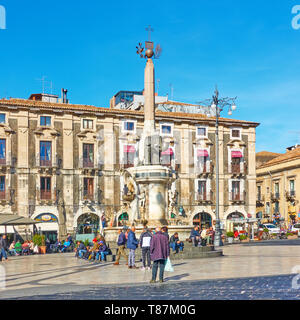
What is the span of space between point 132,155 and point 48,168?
303 inches

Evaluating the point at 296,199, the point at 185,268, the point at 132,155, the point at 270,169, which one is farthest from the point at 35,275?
the point at 270,169

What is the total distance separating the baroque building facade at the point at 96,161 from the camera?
1827 inches

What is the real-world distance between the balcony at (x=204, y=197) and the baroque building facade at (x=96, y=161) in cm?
9

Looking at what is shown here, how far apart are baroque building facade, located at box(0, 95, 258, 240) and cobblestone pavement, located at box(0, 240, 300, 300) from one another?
27.0 m

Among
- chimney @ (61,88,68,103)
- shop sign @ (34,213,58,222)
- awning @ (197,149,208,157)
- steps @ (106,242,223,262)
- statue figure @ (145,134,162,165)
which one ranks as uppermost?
chimney @ (61,88,68,103)

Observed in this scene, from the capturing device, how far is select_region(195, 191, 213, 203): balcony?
52.1 metres

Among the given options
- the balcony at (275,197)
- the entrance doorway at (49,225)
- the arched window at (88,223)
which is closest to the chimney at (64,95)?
the arched window at (88,223)

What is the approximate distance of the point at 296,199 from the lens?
5847 centimetres

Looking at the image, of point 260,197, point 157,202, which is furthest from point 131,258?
point 260,197

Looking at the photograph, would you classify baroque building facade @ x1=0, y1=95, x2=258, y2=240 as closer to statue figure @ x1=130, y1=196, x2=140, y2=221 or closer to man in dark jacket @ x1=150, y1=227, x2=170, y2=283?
statue figure @ x1=130, y1=196, x2=140, y2=221

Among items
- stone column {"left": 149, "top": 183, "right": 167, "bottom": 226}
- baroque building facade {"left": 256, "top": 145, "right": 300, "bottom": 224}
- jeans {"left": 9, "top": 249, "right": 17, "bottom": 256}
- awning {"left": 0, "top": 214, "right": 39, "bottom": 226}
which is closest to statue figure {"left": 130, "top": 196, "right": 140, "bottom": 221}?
stone column {"left": 149, "top": 183, "right": 167, "bottom": 226}

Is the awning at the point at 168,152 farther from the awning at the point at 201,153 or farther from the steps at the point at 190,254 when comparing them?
the steps at the point at 190,254

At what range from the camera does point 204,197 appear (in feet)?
172
